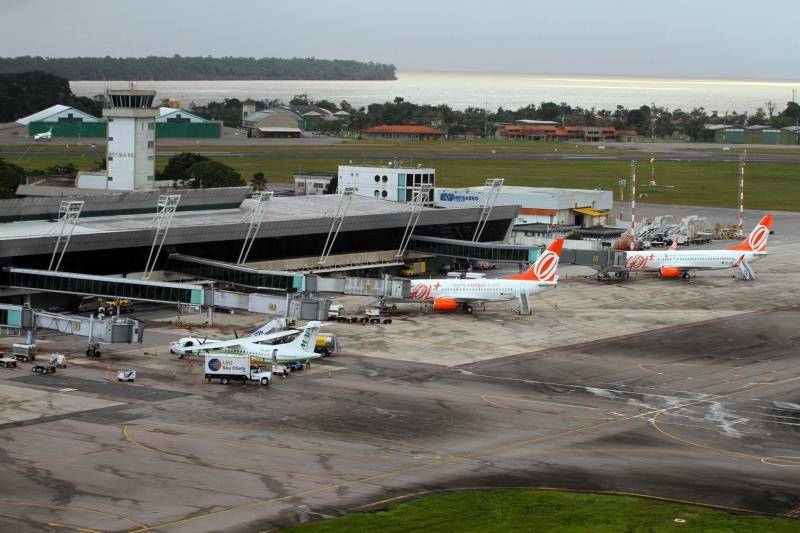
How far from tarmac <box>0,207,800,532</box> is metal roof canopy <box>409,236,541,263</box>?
17.5 meters

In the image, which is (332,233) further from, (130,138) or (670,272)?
(130,138)

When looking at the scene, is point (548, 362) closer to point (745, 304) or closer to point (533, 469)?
point (533, 469)

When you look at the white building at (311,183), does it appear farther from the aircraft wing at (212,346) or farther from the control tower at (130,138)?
the aircraft wing at (212,346)

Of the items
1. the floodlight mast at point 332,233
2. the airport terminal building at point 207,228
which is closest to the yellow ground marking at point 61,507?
the airport terminal building at point 207,228

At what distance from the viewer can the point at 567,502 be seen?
53812 millimetres

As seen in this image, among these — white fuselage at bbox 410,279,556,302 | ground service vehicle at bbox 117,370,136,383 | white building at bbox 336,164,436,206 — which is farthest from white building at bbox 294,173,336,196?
ground service vehicle at bbox 117,370,136,383

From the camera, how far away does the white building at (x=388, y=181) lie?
154 meters

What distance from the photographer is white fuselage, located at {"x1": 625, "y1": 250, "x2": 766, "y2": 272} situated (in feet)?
416

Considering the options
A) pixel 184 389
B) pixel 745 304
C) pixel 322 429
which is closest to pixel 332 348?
pixel 184 389

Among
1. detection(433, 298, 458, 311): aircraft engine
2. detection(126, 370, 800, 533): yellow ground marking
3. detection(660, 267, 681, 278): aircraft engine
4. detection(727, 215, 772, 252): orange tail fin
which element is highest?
detection(727, 215, 772, 252): orange tail fin

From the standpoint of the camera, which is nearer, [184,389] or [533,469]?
[533,469]

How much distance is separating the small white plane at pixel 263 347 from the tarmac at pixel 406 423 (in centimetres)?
108

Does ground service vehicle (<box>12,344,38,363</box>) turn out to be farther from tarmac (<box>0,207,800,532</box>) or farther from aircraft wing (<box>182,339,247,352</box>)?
aircraft wing (<box>182,339,247,352</box>)

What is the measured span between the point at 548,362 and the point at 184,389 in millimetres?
26449
